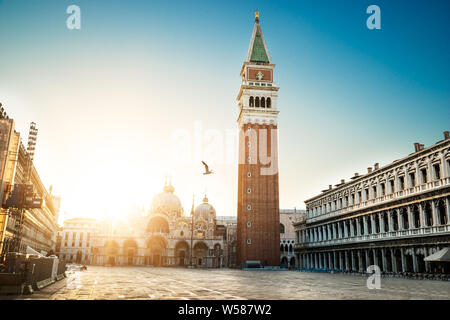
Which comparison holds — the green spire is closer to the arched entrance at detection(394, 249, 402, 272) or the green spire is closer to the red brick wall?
the red brick wall

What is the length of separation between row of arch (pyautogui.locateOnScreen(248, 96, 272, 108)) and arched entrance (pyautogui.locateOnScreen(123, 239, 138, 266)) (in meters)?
39.7

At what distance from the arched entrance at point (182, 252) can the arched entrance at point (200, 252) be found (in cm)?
205

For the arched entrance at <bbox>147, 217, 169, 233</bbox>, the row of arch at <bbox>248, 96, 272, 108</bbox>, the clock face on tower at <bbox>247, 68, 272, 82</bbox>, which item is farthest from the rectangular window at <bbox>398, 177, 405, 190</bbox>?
the arched entrance at <bbox>147, 217, 169, 233</bbox>

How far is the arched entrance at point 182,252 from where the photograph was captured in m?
83.3

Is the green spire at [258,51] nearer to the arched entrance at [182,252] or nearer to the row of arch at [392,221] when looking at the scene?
the row of arch at [392,221]

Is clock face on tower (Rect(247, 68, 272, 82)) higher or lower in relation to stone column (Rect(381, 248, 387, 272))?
higher

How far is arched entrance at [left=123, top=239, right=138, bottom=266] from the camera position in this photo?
264 feet

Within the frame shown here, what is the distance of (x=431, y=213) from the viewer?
3531cm

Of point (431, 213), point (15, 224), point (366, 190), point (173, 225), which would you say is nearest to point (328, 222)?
point (366, 190)

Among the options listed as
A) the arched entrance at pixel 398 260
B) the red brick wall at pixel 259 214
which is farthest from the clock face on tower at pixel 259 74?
the arched entrance at pixel 398 260

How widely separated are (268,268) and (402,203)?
96.7ft

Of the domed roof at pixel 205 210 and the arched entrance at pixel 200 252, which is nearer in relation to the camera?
the arched entrance at pixel 200 252

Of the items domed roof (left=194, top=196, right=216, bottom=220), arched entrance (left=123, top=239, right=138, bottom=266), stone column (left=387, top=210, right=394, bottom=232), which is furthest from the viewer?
domed roof (left=194, top=196, right=216, bottom=220)
